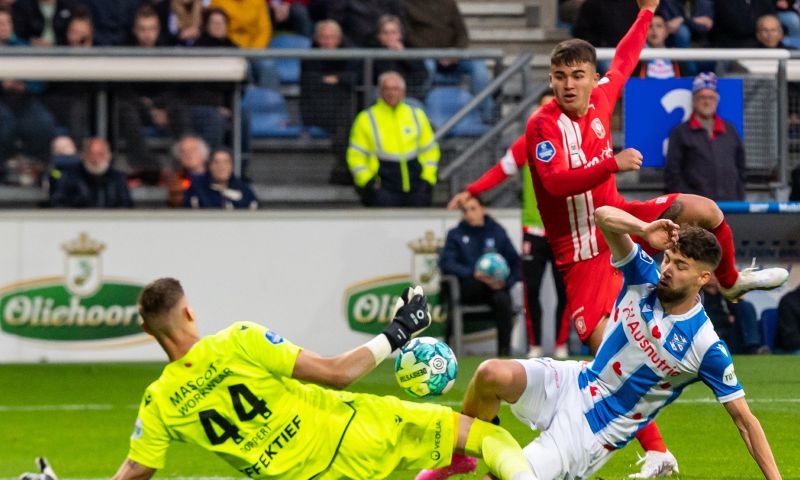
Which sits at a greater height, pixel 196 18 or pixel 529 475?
pixel 196 18

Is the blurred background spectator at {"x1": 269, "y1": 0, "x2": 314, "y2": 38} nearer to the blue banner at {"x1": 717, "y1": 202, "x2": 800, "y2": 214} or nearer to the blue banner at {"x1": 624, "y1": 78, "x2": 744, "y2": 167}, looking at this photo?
the blue banner at {"x1": 624, "y1": 78, "x2": 744, "y2": 167}

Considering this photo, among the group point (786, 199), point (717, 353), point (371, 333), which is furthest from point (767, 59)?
point (717, 353)

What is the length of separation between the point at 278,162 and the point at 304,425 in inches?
327

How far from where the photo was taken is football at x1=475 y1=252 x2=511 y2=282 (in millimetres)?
13297

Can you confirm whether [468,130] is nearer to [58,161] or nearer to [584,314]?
[58,161]

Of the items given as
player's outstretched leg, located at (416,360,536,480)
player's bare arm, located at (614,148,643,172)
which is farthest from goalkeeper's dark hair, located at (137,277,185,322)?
player's bare arm, located at (614,148,643,172)

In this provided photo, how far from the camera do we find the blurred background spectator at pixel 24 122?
13859mm

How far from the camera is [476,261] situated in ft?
43.9

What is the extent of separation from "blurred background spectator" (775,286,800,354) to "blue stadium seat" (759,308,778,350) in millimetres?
139

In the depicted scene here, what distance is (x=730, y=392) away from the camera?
626cm

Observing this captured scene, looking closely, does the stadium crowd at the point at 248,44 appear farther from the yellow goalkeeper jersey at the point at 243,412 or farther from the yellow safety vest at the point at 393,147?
the yellow goalkeeper jersey at the point at 243,412

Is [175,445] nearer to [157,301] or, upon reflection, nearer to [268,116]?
[157,301]

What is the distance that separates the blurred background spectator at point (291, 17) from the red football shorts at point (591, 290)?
26.8 feet

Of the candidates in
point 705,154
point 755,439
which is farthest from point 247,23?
point 755,439
